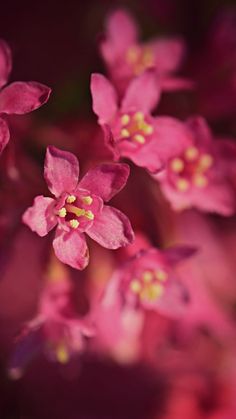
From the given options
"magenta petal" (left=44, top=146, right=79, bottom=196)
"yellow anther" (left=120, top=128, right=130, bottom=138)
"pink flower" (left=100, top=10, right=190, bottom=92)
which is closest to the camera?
"magenta petal" (left=44, top=146, right=79, bottom=196)

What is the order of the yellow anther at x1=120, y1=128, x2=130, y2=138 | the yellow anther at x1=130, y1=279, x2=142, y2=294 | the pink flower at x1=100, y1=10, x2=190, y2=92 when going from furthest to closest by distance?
1. the pink flower at x1=100, y1=10, x2=190, y2=92
2. the yellow anther at x1=130, y1=279, x2=142, y2=294
3. the yellow anther at x1=120, y1=128, x2=130, y2=138

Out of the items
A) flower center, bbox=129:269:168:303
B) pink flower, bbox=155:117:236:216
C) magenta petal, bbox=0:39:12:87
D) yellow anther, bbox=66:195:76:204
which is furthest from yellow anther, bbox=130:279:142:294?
magenta petal, bbox=0:39:12:87

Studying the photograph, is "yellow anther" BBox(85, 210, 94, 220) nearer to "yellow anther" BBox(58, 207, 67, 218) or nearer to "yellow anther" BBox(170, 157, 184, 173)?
"yellow anther" BBox(58, 207, 67, 218)

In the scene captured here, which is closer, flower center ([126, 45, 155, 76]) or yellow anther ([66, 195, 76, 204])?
yellow anther ([66, 195, 76, 204])

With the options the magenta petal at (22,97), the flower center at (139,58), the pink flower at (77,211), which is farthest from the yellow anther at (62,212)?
the flower center at (139,58)

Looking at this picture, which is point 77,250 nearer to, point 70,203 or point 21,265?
point 70,203

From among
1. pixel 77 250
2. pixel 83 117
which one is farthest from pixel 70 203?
pixel 83 117

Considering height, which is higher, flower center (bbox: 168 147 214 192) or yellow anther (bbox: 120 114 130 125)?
yellow anther (bbox: 120 114 130 125)

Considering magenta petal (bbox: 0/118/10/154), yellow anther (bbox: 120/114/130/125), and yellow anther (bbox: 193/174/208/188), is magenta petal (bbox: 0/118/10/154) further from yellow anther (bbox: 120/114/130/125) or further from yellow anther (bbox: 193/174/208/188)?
yellow anther (bbox: 193/174/208/188)

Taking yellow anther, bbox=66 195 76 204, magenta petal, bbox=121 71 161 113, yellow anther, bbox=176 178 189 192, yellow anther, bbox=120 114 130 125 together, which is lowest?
yellow anther, bbox=176 178 189 192
